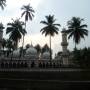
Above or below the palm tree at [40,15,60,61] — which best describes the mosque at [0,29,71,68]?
below

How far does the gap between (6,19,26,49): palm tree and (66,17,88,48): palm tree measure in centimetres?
1147

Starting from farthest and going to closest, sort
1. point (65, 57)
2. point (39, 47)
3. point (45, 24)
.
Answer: point (39, 47) < point (65, 57) < point (45, 24)

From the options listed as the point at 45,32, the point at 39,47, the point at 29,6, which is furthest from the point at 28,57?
the point at 39,47

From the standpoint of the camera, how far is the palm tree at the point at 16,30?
174 feet

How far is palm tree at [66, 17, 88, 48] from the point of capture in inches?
1950

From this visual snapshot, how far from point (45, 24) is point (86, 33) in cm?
990

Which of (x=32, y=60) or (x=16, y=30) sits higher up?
(x=16, y=30)

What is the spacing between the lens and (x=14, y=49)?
230 feet

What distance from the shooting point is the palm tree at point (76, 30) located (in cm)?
4953

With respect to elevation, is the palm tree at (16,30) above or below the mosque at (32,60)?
above

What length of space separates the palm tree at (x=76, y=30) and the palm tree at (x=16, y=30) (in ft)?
37.6

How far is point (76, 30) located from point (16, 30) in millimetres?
14199

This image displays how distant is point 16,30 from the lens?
53.2 m
